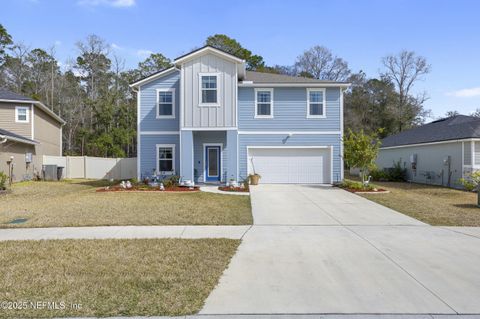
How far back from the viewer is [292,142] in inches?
704

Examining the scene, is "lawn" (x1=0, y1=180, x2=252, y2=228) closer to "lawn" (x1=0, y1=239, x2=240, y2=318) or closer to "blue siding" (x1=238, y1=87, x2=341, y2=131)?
"lawn" (x1=0, y1=239, x2=240, y2=318)

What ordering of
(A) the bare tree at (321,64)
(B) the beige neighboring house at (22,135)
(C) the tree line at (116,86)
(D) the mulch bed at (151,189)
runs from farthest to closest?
(A) the bare tree at (321,64), (C) the tree line at (116,86), (B) the beige neighboring house at (22,135), (D) the mulch bed at (151,189)

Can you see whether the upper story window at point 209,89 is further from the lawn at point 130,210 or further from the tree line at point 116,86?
the tree line at point 116,86

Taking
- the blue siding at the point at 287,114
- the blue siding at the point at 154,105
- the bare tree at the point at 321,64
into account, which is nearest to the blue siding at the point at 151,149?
the blue siding at the point at 154,105

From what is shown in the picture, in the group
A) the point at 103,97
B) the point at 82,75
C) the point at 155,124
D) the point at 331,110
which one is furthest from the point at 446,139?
the point at 82,75

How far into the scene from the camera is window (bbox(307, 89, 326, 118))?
1795 cm

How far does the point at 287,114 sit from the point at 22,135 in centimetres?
1774

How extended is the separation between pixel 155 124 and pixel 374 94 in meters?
34.5

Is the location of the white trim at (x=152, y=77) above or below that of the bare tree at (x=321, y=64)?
below

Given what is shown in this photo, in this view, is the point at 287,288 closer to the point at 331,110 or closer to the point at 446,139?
the point at 331,110

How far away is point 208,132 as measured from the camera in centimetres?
1789

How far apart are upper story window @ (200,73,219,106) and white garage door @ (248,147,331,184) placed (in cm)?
367

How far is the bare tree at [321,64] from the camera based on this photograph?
43375mm

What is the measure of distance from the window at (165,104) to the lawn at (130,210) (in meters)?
5.98
